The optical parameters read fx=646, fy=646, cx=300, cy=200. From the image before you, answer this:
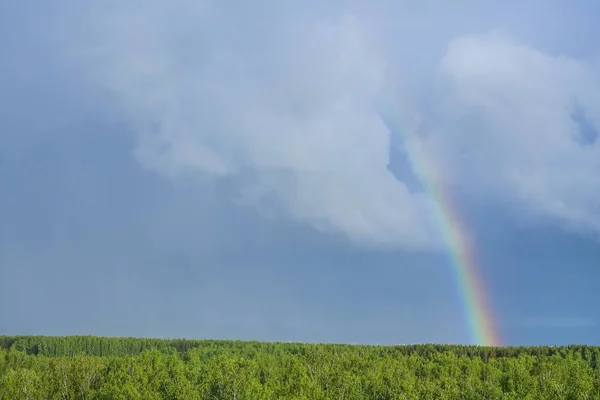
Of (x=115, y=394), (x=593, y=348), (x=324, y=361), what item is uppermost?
(x=593, y=348)

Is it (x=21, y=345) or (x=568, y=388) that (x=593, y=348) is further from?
(x=21, y=345)

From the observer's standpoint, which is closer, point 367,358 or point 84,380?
point 84,380

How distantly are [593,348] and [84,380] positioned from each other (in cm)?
13005

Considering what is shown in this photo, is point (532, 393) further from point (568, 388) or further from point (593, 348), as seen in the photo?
point (593, 348)

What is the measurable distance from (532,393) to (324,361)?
5610 centimetres

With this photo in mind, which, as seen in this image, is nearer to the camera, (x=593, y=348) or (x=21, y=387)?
(x=21, y=387)

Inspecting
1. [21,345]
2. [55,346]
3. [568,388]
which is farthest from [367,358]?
[21,345]

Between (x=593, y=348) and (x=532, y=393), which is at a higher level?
(x=593, y=348)

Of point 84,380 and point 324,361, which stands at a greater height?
point 324,361

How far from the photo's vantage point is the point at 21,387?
2813 inches

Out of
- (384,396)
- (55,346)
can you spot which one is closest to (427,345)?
(55,346)

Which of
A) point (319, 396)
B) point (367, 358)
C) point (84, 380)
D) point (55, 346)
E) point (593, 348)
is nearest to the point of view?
point (319, 396)

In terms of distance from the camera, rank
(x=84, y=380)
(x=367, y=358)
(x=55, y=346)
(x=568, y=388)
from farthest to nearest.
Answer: (x=55, y=346) < (x=367, y=358) < (x=84, y=380) < (x=568, y=388)

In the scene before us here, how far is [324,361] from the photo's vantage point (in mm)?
115375
